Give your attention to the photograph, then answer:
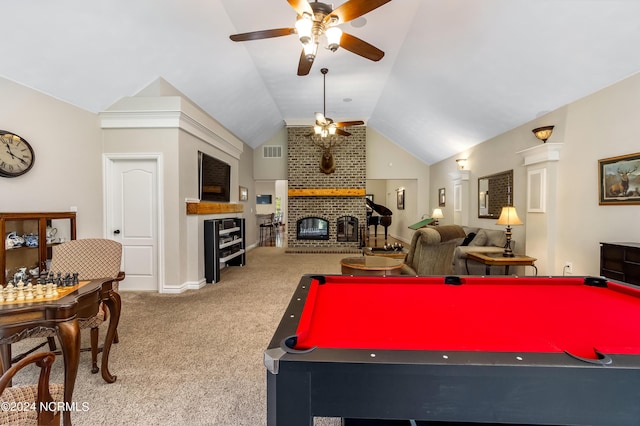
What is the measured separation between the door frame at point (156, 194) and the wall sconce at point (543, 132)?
17.0 feet

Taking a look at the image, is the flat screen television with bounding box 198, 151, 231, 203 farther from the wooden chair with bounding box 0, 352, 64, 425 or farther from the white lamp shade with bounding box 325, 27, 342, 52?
the wooden chair with bounding box 0, 352, 64, 425

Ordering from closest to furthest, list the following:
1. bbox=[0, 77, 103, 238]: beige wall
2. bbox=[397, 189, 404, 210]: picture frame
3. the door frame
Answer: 1. bbox=[0, 77, 103, 238]: beige wall
2. the door frame
3. bbox=[397, 189, 404, 210]: picture frame

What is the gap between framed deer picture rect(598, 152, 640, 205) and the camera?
292 cm

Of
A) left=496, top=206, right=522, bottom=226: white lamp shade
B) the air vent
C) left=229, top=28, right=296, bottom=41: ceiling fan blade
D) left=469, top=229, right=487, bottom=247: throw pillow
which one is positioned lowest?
left=469, top=229, right=487, bottom=247: throw pillow

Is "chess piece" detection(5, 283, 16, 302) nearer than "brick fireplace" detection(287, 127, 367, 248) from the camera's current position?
Yes

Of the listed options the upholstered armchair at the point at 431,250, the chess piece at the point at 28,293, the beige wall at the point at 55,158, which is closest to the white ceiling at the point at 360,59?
the beige wall at the point at 55,158

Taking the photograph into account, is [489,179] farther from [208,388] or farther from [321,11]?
[208,388]

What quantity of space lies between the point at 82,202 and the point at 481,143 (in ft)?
22.3

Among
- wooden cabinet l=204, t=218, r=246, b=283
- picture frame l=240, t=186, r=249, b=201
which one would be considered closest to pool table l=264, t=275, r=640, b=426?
wooden cabinet l=204, t=218, r=246, b=283

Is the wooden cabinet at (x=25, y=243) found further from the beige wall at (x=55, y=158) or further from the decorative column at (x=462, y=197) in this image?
the decorative column at (x=462, y=197)

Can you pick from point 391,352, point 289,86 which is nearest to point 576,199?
point 391,352

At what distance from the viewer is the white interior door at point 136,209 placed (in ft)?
13.9

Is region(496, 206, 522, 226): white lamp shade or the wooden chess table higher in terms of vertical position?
region(496, 206, 522, 226): white lamp shade

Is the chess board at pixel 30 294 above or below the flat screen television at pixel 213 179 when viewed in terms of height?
below
